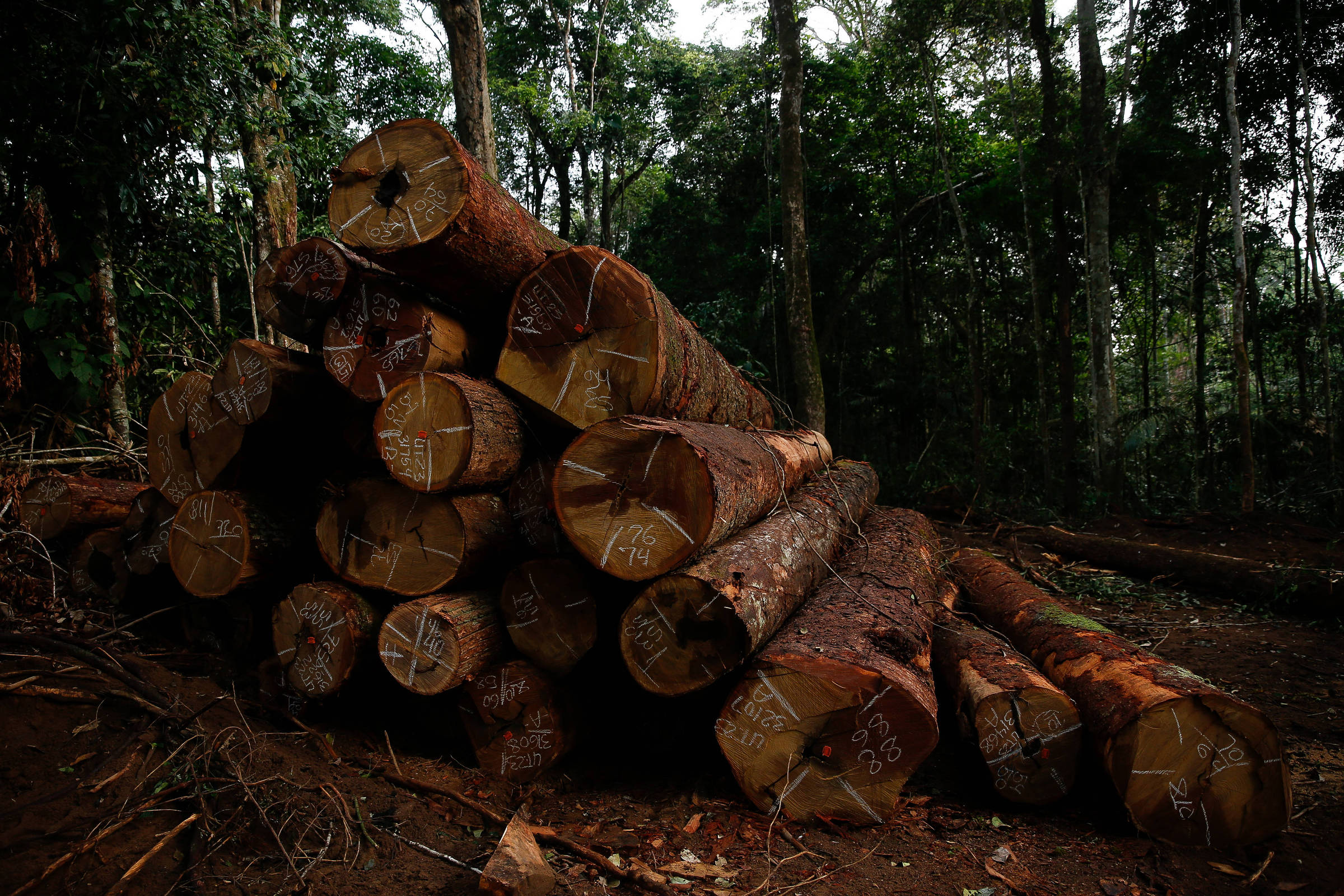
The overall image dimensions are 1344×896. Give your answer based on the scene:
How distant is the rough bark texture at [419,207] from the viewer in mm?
2951

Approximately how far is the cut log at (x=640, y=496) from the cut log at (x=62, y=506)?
340cm

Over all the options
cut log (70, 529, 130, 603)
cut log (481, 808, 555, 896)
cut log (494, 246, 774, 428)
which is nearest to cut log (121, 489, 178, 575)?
cut log (70, 529, 130, 603)

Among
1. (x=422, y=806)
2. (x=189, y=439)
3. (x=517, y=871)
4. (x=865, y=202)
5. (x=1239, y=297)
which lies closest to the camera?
(x=517, y=871)

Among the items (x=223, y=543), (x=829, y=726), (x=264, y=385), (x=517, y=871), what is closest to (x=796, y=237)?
(x=264, y=385)

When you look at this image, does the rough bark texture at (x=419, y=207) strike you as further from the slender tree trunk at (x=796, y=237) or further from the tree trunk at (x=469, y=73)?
the slender tree trunk at (x=796, y=237)

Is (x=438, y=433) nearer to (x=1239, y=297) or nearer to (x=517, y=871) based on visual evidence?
(x=517, y=871)

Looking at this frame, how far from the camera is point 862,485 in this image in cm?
690

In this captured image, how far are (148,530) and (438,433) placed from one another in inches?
93.9

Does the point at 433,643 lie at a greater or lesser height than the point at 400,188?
lesser

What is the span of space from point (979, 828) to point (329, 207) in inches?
164

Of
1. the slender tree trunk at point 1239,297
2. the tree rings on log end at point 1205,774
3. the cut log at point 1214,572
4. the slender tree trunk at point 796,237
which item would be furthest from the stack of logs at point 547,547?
the slender tree trunk at point 1239,297

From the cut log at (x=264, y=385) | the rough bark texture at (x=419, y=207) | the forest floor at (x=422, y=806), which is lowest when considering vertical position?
the forest floor at (x=422, y=806)

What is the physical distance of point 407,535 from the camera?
3.18 meters

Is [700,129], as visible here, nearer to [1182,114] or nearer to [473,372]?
[1182,114]
